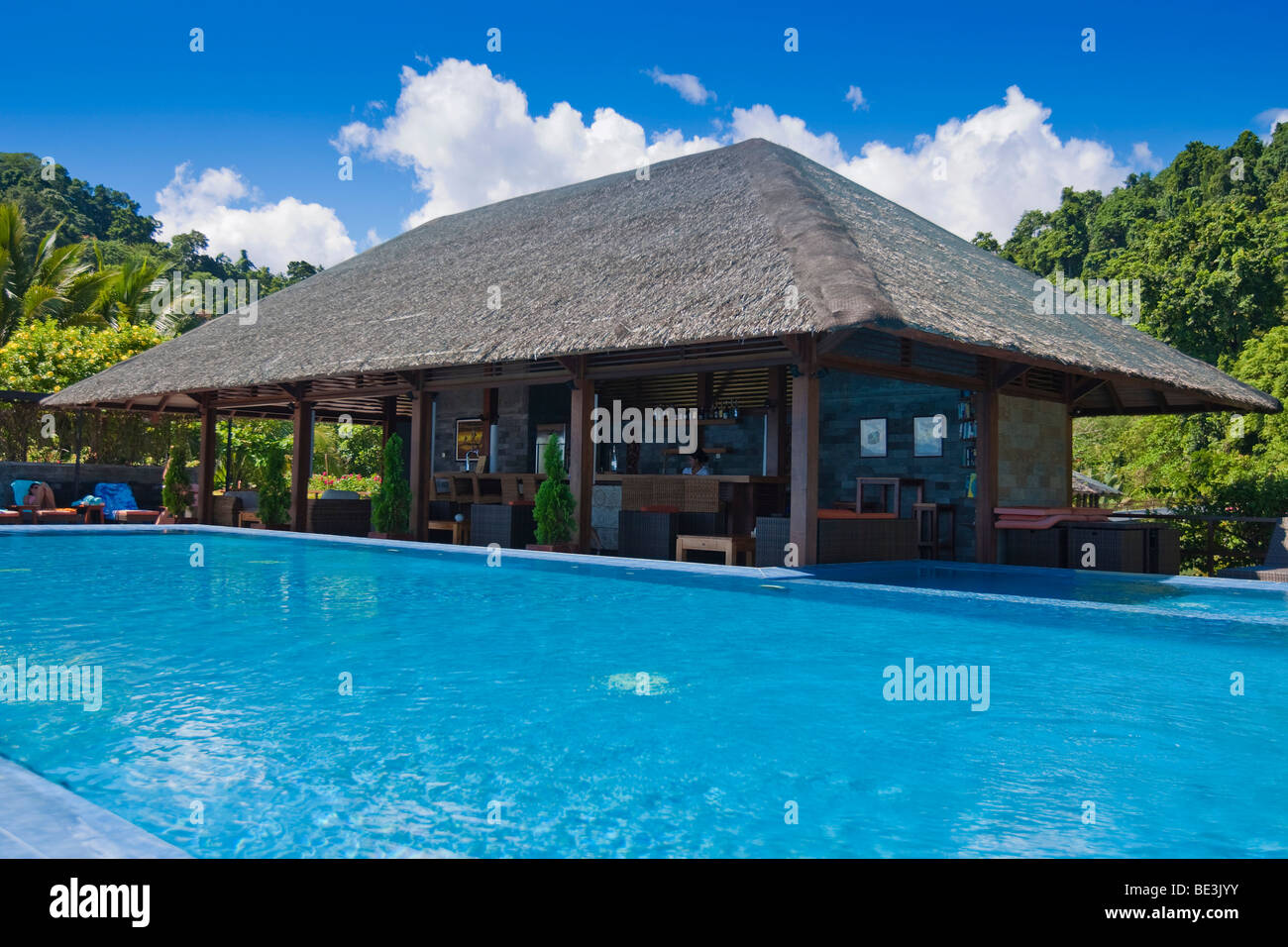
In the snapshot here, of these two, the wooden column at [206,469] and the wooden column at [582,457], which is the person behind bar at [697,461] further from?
the wooden column at [206,469]

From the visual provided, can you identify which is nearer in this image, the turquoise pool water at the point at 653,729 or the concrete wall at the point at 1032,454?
the turquoise pool water at the point at 653,729

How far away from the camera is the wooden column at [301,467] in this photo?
52.6ft

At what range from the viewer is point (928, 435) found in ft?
45.3

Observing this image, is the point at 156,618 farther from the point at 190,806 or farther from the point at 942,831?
the point at 942,831

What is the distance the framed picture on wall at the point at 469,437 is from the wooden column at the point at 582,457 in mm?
6011

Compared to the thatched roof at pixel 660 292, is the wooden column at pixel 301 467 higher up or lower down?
lower down

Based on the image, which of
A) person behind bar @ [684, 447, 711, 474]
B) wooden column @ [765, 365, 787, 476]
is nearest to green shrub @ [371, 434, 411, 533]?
person behind bar @ [684, 447, 711, 474]

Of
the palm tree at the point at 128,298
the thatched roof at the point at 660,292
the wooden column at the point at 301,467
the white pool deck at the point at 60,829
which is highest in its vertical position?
the palm tree at the point at 128,298

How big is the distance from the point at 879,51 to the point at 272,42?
41.9ft

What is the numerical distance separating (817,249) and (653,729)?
7.67 meters

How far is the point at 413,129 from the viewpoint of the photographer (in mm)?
17016

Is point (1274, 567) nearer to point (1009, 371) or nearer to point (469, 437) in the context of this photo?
point (1009, 371)

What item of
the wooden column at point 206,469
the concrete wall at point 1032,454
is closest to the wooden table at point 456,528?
the wooden column at point 206,469
